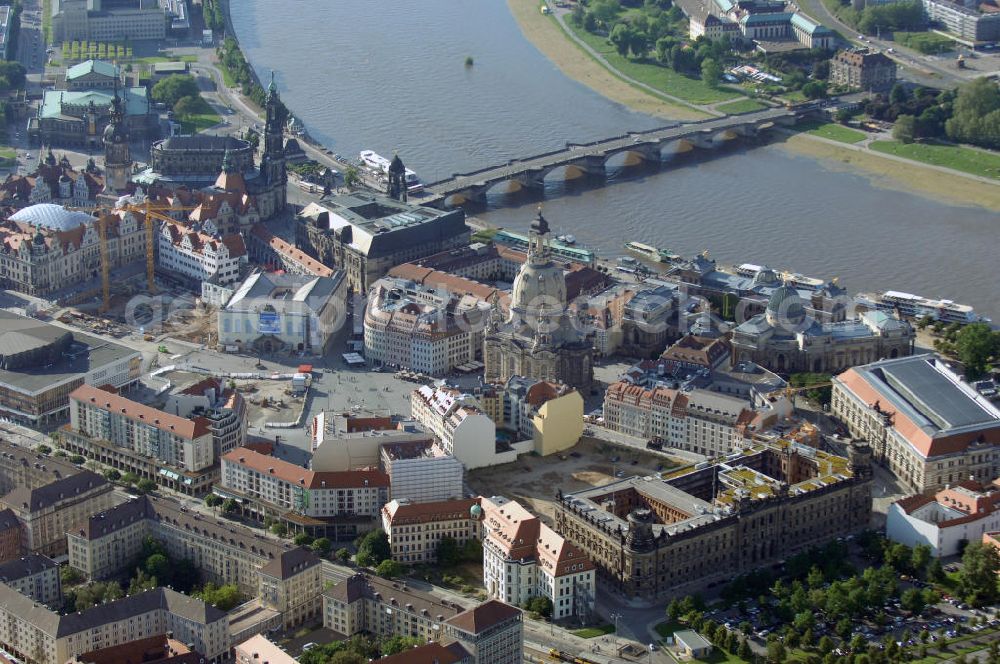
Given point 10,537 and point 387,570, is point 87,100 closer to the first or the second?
Result: point 10,537

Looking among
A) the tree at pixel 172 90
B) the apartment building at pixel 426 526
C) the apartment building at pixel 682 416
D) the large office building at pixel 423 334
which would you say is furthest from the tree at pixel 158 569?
the tree at pixel 172 90

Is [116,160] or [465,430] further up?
[116,160]

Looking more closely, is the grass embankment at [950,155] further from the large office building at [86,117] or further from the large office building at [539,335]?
the large office building at [86,117]

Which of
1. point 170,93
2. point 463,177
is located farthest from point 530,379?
point 170,93

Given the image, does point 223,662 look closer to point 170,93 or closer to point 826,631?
point 826,631

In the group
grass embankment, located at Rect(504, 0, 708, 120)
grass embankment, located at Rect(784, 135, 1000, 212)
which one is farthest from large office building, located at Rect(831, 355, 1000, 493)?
grass embankment, located at Rect(504, 0, 708, 120)

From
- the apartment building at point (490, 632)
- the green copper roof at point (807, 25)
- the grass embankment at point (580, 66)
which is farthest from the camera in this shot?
the green copper roof at point (807, 25)

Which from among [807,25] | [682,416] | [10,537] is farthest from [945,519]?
[807,25]
